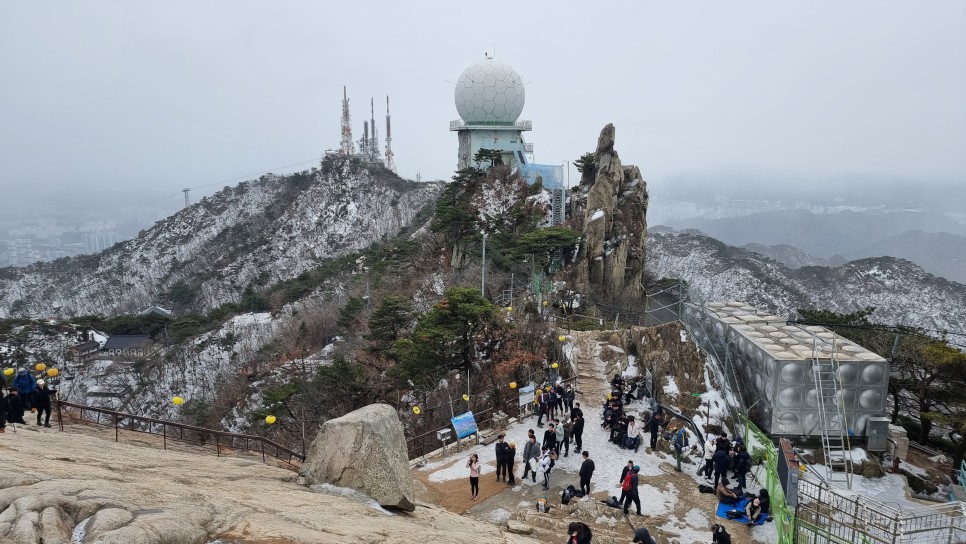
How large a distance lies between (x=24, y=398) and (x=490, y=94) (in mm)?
36900

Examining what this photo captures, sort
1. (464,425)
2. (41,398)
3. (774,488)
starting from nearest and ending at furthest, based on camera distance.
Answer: (41,398) < (774,488) < (464,425)

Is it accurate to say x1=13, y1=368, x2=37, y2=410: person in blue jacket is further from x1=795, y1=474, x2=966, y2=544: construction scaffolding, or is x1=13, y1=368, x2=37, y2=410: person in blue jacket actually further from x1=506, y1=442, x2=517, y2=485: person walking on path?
x1=795, y1=474, x2=966, y2=544: construction scaffolding

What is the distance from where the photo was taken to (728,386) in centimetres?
1530

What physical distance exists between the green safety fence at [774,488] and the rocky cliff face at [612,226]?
52.2 feet

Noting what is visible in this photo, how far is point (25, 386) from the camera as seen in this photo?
934 centimetres

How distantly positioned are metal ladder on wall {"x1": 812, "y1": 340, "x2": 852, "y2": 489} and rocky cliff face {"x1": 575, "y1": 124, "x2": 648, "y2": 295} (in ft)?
51.4

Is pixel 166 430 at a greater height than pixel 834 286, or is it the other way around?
pixel 166 430

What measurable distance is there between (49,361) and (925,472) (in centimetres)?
5641

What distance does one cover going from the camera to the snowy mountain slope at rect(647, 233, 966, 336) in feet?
208

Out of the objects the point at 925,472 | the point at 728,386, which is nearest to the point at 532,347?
the point at 728,386

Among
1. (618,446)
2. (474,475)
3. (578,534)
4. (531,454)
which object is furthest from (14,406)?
(618,446)

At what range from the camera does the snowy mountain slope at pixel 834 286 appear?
63.3m

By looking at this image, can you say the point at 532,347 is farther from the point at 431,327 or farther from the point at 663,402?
the point at 663,402

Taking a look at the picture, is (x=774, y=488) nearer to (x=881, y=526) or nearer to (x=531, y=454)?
(x=881, y=526)
